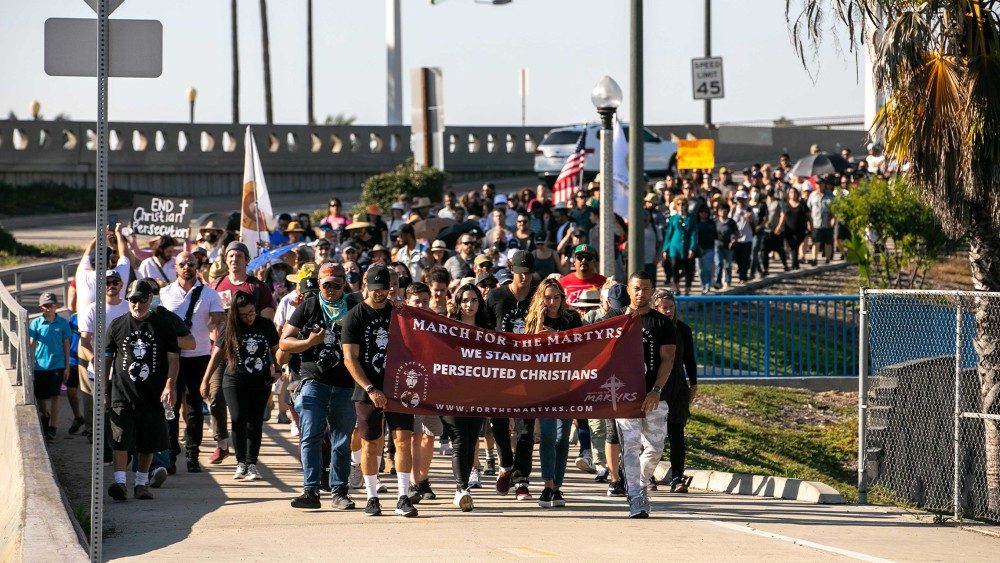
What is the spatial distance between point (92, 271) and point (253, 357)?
306cm

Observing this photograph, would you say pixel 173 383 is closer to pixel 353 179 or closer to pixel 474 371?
pixel 474 371

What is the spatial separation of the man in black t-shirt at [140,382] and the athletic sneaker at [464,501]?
7.96 ft

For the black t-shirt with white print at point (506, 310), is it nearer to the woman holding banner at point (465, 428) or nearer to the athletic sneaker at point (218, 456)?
the woman holding banner at point (465, 428)

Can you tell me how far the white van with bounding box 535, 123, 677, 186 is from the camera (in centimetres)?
3788

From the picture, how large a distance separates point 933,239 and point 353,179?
2421 cm

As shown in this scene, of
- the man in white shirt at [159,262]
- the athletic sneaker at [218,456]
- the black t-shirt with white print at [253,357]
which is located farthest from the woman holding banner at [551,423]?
the man in white shirt at [159,262]

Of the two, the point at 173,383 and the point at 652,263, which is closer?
the point at 173,383

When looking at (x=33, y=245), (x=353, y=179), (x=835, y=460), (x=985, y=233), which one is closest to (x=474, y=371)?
(x=985, y=233)

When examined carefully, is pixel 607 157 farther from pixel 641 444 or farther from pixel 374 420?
pixel 374 420

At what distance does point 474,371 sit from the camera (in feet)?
38.3

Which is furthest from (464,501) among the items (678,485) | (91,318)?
(91,318)

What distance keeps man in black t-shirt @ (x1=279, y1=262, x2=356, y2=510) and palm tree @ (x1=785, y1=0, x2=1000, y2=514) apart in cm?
525

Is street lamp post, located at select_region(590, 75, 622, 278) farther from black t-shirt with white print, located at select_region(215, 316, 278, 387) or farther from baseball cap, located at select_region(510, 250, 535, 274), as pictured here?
black t-shirt with white print, located at select_region(215, 316, 278, 387)

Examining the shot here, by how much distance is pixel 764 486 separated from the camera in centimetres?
1341
